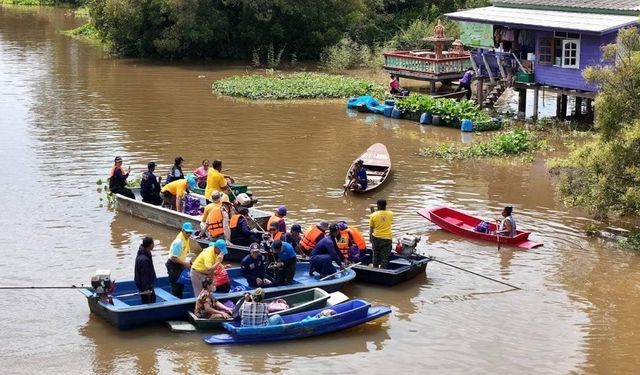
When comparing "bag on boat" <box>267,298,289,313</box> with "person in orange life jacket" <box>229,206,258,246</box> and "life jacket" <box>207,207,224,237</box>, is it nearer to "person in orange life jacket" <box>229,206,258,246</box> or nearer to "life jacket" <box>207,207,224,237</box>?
"person in orange life jacket" <box>229,206,258,246</box>

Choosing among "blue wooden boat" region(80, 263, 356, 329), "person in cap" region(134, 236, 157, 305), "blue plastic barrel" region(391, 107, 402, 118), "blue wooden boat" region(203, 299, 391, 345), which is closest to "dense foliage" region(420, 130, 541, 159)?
"blue plastic barrel" region(391, 107, 402, 118)

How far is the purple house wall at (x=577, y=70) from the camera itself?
3189 centimetres

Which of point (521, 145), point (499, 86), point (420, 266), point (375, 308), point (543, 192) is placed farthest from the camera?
point (499, 86)

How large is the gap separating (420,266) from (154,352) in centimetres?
587

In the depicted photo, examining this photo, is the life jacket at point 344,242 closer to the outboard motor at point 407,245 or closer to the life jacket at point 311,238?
the life jacket at point 311,238

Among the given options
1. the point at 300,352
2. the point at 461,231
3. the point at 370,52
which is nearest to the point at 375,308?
the point at 300,352

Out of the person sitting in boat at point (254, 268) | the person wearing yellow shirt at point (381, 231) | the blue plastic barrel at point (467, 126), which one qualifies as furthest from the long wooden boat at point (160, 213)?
the blue plastic barrel at point (467, 126)

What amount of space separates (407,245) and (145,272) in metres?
5.41

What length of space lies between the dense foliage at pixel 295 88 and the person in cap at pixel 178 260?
2322 centimetres

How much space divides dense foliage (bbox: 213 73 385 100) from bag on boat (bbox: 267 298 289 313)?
23.8 m

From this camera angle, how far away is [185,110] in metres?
37.1

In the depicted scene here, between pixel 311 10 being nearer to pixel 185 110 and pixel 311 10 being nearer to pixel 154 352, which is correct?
pixel 185 110

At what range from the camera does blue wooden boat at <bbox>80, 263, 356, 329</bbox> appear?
1587 cm

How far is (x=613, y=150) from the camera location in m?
20.6
